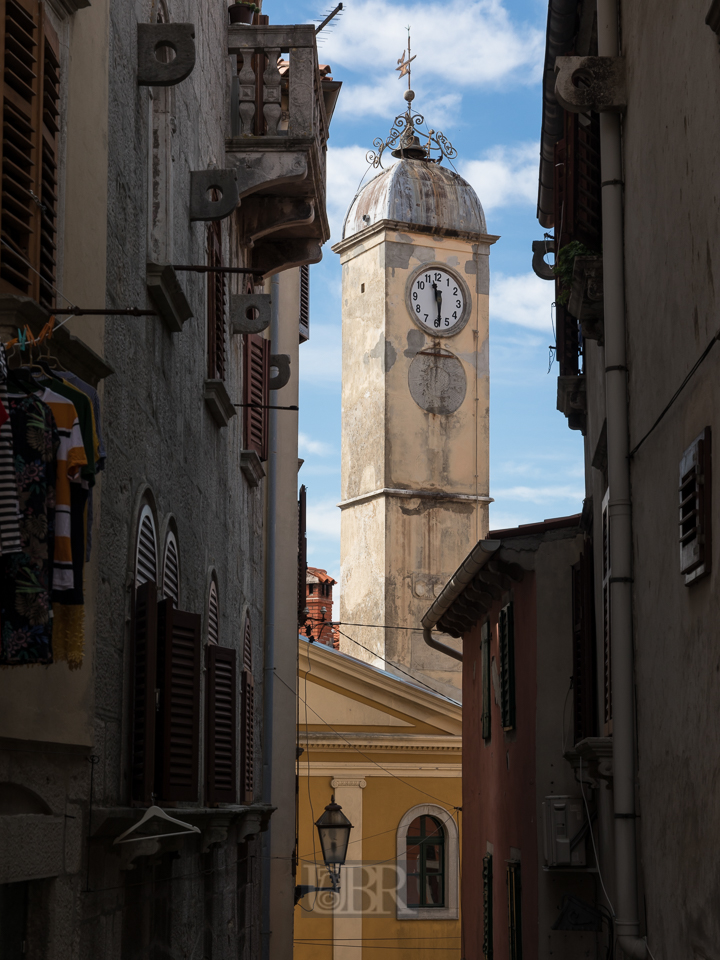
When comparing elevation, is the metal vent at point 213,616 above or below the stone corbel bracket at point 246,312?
below

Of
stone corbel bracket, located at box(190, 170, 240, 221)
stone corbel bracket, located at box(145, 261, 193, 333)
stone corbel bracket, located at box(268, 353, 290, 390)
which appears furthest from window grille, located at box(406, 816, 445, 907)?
stone corbel bracket, located at box(145, 261, 193, 333)

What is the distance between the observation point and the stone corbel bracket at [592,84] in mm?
8281

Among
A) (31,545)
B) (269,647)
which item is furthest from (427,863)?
(31,545)

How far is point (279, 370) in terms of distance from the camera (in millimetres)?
16844

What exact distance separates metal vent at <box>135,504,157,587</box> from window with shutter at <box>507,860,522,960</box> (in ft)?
20.8

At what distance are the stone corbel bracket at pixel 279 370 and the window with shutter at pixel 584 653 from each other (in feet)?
19.7

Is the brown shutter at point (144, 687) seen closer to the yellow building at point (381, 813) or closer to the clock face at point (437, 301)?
the yellow building at point (381, 813)

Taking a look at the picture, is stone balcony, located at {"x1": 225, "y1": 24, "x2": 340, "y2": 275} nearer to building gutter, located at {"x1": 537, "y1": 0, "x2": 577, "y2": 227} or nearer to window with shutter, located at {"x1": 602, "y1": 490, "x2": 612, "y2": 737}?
building gutter, located at {"x1": 537, "y1": 0, "x2": 577, "y2": 227}

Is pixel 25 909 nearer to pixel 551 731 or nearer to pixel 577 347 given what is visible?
pixel 551 731

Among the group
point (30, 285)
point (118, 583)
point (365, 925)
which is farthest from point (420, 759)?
point (30, 285)

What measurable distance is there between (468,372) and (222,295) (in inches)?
1236

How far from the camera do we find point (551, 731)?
479 inches

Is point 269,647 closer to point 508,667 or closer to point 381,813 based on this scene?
point 508,667

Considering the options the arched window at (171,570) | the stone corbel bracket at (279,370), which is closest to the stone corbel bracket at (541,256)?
the stone corbel bracket at (279,370)
